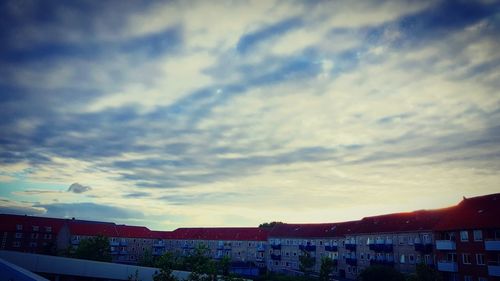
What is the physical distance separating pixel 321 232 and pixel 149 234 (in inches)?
3033

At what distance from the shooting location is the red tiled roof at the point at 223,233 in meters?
127

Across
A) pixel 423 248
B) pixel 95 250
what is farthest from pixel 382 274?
pixel 95 250

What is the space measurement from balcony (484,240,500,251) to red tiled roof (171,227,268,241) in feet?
250

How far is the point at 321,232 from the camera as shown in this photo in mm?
107688

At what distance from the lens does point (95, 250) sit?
8888 cm

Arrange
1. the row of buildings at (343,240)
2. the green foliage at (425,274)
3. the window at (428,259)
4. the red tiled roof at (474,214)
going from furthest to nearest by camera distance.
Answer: the window at (428,259) < the row of buildings at (343,240) < the red tiled roof at (474,214) < the green foliage at (425,274)

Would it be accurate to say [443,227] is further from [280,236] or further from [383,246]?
[280,236]

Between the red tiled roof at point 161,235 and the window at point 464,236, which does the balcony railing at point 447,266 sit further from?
the red tiled roof at point 161,235

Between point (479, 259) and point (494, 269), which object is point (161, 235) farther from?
point (494, 269)

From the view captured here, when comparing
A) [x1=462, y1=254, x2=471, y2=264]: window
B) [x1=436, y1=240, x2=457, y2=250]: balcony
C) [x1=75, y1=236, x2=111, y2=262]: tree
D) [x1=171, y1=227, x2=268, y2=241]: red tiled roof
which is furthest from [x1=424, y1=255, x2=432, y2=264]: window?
[x1=75, y1=236, x2=111, y2=262]: tree

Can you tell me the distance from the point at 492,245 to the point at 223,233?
94237 millimetres

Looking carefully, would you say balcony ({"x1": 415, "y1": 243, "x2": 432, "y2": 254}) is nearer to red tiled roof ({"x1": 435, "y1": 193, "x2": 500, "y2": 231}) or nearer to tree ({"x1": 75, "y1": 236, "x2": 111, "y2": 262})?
red tiled roof ({"x1": 435, "y1": 193, "x2": 500, "y2": 231})

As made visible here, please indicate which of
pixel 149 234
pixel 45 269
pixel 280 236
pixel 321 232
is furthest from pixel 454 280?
pixel 149 234

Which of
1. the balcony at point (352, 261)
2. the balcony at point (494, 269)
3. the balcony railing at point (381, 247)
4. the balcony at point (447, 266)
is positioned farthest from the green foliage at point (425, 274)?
the balcony at point (352, 261)
